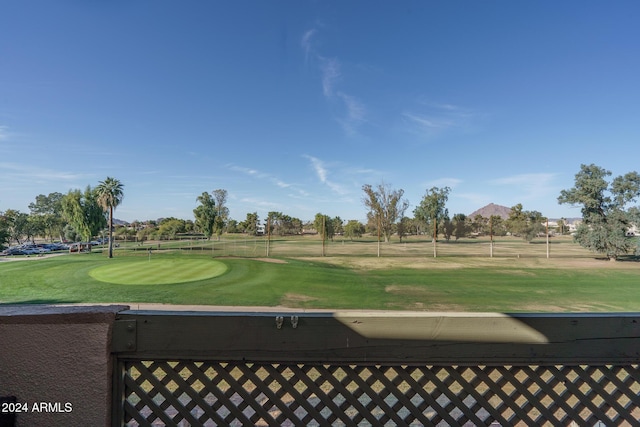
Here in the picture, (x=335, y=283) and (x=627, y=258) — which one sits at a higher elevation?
(x=627, y=258)

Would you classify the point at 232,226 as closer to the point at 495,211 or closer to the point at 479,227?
the point at 479,227

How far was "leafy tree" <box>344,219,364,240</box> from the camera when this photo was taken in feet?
96.8

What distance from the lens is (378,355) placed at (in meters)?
0.87

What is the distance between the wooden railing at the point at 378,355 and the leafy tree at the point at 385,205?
2662 cm

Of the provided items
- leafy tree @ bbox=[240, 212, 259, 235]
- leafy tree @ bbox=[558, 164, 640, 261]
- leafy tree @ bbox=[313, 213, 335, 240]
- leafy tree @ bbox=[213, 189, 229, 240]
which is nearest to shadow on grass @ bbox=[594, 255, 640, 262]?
leafy tree @ bbox=[558, 164, 640, 261]

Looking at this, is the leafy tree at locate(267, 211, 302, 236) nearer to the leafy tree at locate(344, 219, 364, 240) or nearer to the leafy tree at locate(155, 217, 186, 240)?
the leafy tree at locate(344, 219, 364, 240)

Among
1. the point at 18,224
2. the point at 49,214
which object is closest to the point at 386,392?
the point at 18,224

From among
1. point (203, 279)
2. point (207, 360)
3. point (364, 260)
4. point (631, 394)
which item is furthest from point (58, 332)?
point (364, 260)

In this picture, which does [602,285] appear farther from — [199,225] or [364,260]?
[199,225]

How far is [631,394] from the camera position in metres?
0.91

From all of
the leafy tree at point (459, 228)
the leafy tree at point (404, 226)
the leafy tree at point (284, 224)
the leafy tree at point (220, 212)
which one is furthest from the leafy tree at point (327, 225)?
the leafy tree at point (459, 228)

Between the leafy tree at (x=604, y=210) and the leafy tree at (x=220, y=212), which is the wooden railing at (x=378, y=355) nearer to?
the leafy tree at (x=604, y=210)

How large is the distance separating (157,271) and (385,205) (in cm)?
A: 2067

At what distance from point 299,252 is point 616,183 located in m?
→ 23.6
